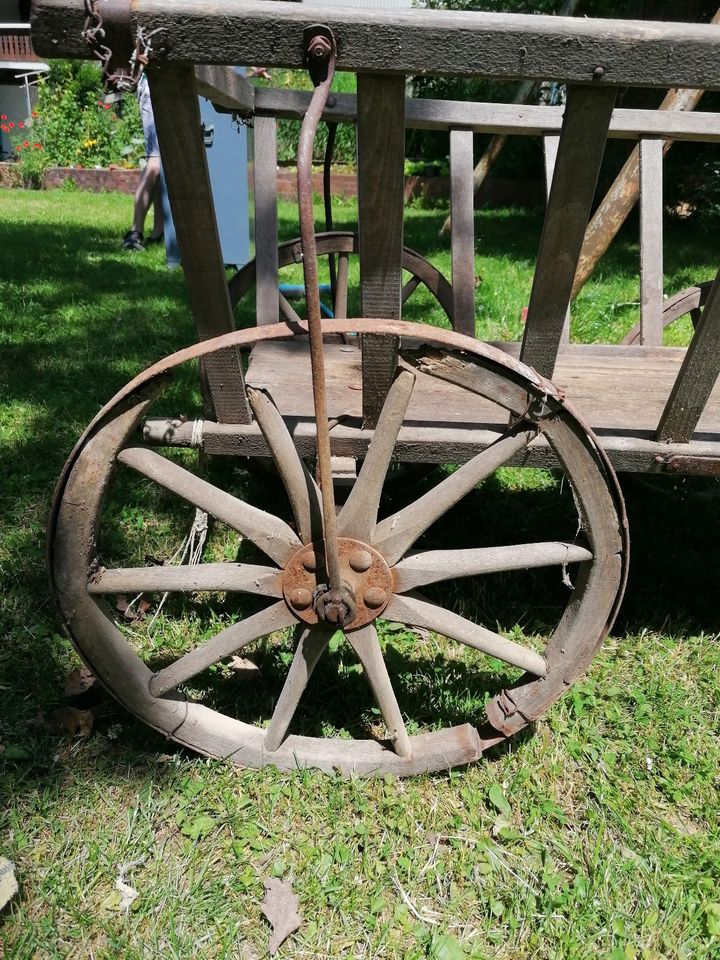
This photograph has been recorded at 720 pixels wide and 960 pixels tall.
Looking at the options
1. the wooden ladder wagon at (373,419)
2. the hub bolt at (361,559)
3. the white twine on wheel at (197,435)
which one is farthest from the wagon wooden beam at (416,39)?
the hub bolt at (361,559)

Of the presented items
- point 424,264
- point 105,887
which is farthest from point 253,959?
point 424,264

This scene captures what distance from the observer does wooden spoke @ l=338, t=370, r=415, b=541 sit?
1515 mm

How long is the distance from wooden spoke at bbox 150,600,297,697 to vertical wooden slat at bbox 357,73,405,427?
0.58 meters

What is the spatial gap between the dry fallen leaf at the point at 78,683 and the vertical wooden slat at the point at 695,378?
1.55 m

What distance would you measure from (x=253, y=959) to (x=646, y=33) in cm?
179

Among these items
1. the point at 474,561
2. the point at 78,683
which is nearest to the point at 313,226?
the point at 474,561

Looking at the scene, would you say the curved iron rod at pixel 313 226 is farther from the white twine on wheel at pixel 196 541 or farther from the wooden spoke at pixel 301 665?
the white twine on wheel at pixel 196 541

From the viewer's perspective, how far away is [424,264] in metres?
3.04

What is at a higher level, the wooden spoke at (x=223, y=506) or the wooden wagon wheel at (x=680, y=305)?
the wooden spoke at (x=223, y=506)

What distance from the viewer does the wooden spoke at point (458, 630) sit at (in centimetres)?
165

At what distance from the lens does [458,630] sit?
168 cm

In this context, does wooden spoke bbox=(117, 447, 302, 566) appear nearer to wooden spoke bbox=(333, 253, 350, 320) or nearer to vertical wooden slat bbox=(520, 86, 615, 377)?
vertical wooden slat bbox=(520, 86, 615, 377)

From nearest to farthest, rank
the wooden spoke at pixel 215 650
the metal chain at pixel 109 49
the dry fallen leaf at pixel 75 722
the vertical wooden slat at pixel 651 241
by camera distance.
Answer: the metal chain at pixel 109 49 → the wooden spoke at pixel 215 650 → the dry fallen leaf at pixel 75 722 → the vertical wooden slat at pixel 651 241

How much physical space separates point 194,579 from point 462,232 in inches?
65.1
